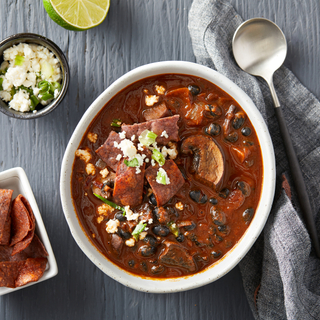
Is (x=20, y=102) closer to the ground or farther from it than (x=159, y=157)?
farther from it

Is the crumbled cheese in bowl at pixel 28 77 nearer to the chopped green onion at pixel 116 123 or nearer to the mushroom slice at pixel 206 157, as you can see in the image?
the chopped green onion at pixel 116 123

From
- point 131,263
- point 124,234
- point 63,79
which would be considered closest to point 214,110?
point 124,234

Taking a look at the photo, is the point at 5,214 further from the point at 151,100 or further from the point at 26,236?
the point at 151,100

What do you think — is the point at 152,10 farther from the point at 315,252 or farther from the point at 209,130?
the point at 315,252

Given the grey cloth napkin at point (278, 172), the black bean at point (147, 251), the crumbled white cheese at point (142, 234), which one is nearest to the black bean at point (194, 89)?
the grey cloth napkin at point (278, 172)

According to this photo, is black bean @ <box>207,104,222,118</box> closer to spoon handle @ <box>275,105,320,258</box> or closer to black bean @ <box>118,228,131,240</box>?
spoon handle @ <box>275,105,320,258</box>

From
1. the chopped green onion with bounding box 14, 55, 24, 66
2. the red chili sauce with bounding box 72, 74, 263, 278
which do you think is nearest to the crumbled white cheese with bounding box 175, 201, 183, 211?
the red chili sauce with bounding box 72, 74, 263, 278
